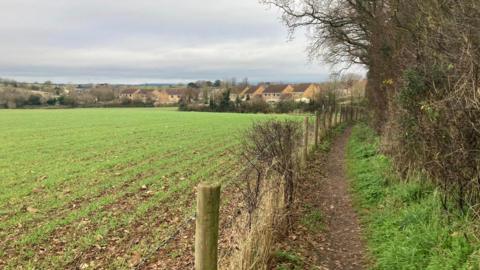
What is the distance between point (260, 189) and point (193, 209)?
410 cm

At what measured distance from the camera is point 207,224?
3402 mm

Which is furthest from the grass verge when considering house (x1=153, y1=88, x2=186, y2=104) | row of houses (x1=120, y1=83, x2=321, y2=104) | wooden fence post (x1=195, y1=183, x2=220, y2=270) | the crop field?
house (x1=153, y1=88, x2=186, y2=104)

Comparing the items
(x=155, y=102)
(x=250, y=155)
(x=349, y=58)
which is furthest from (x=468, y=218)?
(x=155, y=102)

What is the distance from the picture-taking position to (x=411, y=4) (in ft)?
32.6

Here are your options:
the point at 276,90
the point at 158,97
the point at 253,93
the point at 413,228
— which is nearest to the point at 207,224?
the point at 413,228

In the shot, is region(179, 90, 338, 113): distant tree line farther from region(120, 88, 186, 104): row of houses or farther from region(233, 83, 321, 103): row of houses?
region(233, 83, 321, 103): row of houses

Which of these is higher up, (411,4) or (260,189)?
(411,4)

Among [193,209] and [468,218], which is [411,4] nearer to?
[468,218]

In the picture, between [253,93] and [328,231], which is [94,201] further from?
[253,93]

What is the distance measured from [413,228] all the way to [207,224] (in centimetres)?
411

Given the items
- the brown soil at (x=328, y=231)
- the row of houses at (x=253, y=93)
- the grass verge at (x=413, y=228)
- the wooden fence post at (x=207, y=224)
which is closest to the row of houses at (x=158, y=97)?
the row of houses at (x=253, y=93)

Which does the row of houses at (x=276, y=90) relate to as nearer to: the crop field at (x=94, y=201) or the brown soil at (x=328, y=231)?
the crop field at (x=94, y=201)

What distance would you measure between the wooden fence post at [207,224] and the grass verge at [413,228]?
2.95 m

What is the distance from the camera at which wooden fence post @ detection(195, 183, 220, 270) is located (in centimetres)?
334
